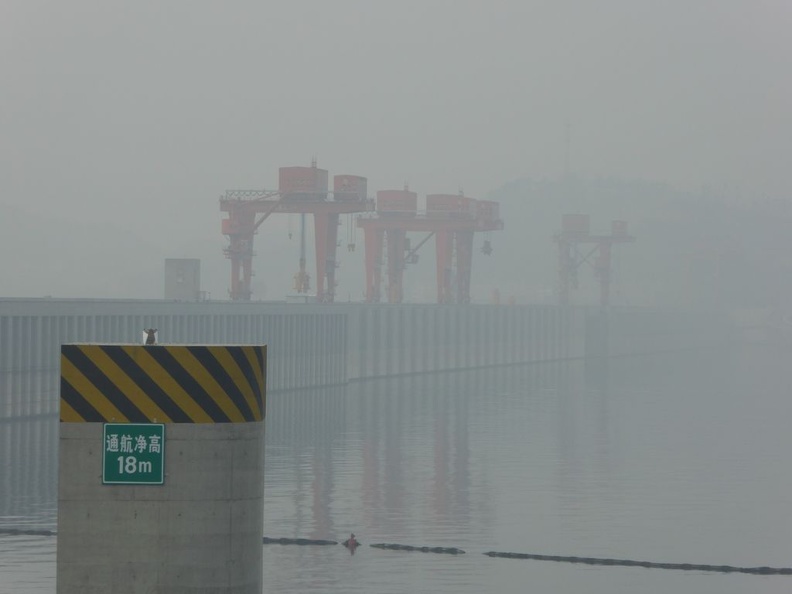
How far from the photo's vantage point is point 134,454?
9.89 m

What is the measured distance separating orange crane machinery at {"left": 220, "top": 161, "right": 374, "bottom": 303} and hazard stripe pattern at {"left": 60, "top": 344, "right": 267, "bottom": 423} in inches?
3656

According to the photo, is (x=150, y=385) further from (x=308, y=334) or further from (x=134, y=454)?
(x=308, y=334)

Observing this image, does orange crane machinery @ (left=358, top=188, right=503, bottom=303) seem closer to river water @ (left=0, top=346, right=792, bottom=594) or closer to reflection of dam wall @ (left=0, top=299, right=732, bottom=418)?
reflection of dam wall @ (left=0, top=299, right=732, bottom=418)

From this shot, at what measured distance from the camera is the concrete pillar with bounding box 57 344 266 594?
9930 mm

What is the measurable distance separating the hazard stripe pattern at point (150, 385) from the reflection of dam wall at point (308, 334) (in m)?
50.8

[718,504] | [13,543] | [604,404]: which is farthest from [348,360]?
[13,543]

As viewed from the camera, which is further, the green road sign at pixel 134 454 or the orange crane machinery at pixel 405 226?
the orange crane machinery at pixel 405 226

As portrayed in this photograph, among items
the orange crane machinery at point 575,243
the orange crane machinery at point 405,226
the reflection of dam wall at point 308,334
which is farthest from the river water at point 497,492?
the orange crane machinery at point 575,243

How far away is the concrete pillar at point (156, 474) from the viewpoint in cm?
993

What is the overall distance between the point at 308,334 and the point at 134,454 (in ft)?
265

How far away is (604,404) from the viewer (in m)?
88.6

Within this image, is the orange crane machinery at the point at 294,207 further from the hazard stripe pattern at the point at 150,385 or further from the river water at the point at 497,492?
the hazard stripe pattern at the point at 150,385

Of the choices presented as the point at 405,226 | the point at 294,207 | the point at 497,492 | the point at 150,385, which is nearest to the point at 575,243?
the point at 405,226

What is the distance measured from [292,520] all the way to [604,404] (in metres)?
56.7
